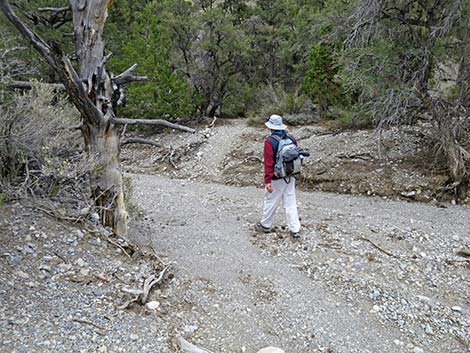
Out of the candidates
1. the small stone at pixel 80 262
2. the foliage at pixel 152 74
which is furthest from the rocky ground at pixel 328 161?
the small stone at pixel 80 262

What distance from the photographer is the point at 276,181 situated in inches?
225

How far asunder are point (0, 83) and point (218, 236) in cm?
346

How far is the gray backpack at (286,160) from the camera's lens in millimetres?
5434

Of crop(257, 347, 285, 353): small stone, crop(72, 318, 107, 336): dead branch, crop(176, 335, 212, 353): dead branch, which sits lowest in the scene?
crop(257, 347, 285, 353): small stone

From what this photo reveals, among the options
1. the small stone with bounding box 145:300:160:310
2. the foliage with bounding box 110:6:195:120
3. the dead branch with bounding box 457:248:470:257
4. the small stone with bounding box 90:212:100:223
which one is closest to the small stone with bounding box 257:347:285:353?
the small stone with bounding box 145:300:160:310

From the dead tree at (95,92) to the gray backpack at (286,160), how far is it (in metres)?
1.71

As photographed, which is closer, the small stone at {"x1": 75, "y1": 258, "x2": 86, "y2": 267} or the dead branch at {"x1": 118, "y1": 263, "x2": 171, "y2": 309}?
the dead branch at {"x1": 118, "y1": 263, "x2": 171, "y2": 309}

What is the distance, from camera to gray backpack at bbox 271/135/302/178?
5.43m

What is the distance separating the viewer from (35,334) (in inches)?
116

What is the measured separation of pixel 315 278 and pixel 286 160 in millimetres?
1629

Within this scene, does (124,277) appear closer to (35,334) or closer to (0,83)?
(35,334)

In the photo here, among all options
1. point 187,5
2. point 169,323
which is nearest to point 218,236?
point 169,323

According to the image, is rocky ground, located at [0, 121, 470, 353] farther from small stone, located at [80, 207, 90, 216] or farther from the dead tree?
the dead tree

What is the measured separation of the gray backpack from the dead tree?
1.71 m
